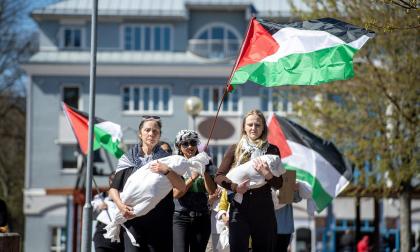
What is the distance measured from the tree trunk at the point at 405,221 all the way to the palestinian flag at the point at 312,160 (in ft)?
31.8

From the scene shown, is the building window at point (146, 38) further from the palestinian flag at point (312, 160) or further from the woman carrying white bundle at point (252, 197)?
the woman carrying white bundle at point (252, 197)

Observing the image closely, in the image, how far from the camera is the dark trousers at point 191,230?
11.0 metres

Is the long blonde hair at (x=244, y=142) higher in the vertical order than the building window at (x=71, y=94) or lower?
lower

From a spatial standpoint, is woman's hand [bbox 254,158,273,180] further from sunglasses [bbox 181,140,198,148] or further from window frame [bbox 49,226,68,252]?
window frame [bbox 49,226,68,252]

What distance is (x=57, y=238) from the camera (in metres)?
53.8

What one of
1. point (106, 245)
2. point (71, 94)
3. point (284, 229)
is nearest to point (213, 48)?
point (71, 94)

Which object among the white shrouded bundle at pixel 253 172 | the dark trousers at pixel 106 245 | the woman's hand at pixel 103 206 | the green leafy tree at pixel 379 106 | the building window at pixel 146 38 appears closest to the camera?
→ the white shrouded bundle at pixel 253 172

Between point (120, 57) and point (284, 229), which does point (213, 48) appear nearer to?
point (120, 57)

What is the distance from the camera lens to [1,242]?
9555 mm

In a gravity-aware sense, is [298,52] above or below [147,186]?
above

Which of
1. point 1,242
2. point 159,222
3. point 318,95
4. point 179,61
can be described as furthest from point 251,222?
point 179,61

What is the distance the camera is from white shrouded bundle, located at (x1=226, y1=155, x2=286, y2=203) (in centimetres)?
971

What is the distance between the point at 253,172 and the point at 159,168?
968 mm

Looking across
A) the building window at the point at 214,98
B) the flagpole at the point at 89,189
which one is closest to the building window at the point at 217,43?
the building window at the point at 214,98
